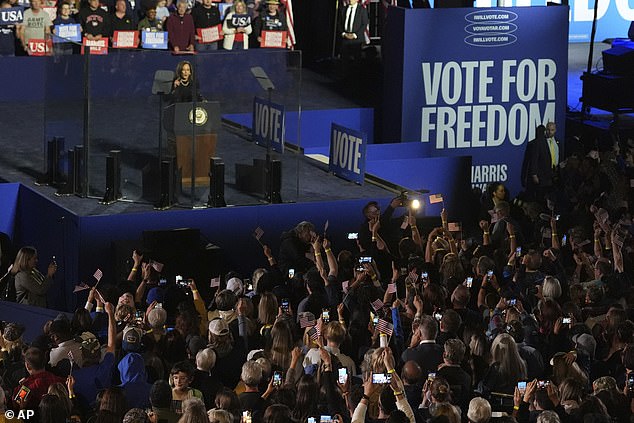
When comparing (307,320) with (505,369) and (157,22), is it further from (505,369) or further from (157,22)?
(157,22)

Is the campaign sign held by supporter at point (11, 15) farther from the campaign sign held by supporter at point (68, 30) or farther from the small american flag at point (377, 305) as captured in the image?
the small american flag at point (377, 305)

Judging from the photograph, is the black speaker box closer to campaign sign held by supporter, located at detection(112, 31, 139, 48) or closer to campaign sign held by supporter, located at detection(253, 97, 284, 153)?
campaign sign held by supporter, located at detection(112, 31, 139, 48)

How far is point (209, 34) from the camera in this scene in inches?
1012

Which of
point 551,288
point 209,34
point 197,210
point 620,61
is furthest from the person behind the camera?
point 620,61

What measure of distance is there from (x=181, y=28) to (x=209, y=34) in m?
0.69

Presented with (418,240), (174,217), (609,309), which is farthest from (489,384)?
(174,217)

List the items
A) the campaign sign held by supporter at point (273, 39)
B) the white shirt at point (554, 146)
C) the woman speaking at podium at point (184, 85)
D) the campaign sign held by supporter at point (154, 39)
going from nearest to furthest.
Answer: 1. the woman speaking at podium at point (184, 85)
2. the white shirt at point (554, 146)
3. the campaign sign held by supporter at point (154, 39)
4. the campaign sign held by supporter at point (273, 39)

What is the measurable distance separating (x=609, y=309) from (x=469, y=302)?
2011mm

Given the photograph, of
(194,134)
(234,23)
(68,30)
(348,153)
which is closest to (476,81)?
(348,153)

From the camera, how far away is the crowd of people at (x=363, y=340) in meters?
11.1

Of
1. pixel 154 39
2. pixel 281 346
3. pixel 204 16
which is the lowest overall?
pixel 281 346

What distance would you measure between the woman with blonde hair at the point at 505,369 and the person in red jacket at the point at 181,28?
1398cm

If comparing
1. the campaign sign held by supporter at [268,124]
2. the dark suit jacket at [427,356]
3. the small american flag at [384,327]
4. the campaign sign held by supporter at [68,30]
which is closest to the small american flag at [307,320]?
the small american flag at [384,327]

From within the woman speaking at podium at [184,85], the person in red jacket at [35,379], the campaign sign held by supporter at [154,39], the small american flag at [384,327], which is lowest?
the person in red jacket at [35,379]
